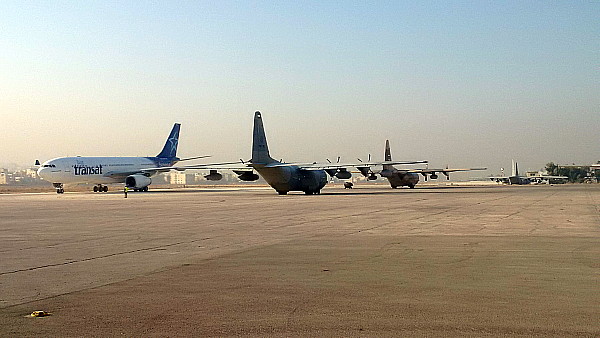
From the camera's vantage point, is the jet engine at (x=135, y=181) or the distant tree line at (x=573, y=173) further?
the distant tree line at (x=573, y=173)

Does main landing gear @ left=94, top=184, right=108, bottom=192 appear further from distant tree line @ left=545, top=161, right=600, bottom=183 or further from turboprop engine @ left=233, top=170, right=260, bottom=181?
distant tree line @ left=545, top=161, right=600, bottom=183

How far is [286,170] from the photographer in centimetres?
5338

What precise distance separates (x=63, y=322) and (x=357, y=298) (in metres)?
3.44

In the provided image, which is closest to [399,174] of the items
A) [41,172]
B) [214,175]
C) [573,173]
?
[214,175]

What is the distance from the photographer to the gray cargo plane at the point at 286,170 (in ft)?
170

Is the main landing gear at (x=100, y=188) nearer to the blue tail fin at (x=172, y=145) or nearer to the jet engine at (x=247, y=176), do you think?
the blue tail fin at (x=172, y=145)

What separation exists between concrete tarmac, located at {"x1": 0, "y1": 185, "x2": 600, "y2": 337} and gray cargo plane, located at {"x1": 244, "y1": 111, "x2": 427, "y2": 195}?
32909mm

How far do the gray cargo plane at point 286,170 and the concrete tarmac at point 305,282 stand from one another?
3291 centimetres

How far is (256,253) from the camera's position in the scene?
44.3ft

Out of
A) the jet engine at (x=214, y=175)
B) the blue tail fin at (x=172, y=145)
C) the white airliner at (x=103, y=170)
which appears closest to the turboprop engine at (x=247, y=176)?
the jet engine at (x=214, y=175)

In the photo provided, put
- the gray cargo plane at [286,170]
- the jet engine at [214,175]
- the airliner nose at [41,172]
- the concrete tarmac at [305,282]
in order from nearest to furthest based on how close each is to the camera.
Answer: the concrete tarmac at [305,282] → the gray cargo plane at [286,170] → the jet engine at [214,175] → the airliner nose at [41,172]

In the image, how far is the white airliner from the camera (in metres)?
67.2

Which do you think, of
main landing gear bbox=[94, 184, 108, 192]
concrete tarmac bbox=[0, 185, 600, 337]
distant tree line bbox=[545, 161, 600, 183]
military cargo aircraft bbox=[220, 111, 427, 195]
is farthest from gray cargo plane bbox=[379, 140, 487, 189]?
distant tree line bbox=[545, 161, 600, 183]

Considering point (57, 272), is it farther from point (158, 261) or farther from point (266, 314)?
point (266, 314)
